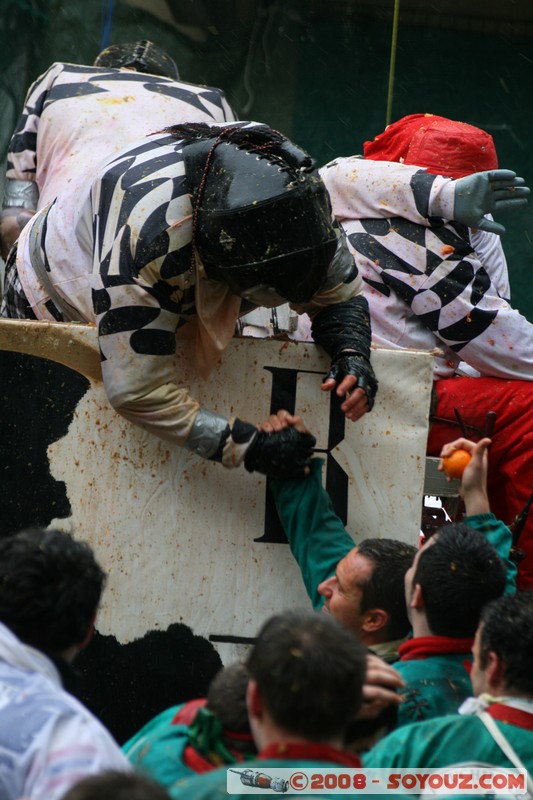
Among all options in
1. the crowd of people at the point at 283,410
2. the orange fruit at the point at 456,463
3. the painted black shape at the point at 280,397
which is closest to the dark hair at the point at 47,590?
the crowd of people at the point at 283,410

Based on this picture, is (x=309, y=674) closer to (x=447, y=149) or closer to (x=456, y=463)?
(x=456, y=463)

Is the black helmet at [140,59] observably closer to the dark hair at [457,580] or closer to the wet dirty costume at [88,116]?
the wet dirty costume at [88,116]

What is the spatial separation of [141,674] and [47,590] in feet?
4.65

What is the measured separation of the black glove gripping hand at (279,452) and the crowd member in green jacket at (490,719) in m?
1.04

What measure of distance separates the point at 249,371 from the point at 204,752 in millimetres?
1754

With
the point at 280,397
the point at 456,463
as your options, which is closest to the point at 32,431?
the point at 280,397

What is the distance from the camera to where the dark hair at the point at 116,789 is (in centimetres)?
145

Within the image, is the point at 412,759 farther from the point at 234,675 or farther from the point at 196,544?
the point at 196,544

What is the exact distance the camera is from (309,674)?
1.85m

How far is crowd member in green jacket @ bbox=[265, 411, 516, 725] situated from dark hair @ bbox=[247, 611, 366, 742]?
0.73 m

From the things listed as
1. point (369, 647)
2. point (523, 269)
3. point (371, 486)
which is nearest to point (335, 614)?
point (369, 647)

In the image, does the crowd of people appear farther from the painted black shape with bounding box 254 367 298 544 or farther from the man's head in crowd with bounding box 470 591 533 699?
the painted black shape with bounding box 254 367 298 544

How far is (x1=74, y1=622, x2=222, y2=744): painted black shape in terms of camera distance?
351 cm

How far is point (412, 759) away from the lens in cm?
225
